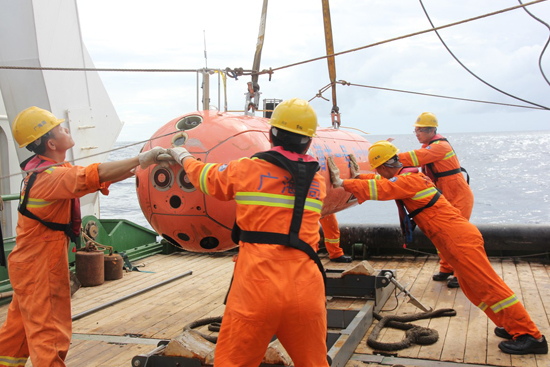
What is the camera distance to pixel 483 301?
4340mm

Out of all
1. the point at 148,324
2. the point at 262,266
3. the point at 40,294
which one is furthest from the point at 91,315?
the point at 262,266

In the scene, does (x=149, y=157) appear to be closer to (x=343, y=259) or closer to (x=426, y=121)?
(x=426, y=121)

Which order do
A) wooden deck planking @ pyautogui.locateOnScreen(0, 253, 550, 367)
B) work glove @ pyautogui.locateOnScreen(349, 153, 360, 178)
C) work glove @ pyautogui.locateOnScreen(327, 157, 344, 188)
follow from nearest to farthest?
1. wooden deck planking @ pyautogui.locateOnScreen(0, 253, 550, 367)
2. work glove @ pyautogui.locateOnScreen(327, 157, 344, 188)
3. work glove @ pyautogui.locateOnScreen(349, 153, 360, 178)

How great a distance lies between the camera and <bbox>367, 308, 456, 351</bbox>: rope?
4352 millimetres

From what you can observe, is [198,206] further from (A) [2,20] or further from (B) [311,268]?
(A) [2,20]

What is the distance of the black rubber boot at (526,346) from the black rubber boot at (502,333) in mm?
258

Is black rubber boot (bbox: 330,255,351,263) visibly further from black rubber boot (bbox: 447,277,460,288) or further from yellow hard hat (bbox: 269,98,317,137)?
yellow hard hat (bbox: 269,98,317,137)

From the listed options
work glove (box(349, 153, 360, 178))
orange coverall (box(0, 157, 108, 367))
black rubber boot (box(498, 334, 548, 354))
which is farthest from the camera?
work glove (box(349, 153, 360, 178))

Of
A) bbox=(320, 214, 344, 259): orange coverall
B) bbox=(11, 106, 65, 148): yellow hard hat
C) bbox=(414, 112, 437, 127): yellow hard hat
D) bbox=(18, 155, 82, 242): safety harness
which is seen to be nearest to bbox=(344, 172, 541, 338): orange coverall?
bbox=(414, 112, 437, 127): yellow hard hat

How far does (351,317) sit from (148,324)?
73.6 inches

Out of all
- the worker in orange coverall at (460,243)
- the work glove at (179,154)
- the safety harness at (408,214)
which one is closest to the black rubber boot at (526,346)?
the worker in orange coverall at (460,243)

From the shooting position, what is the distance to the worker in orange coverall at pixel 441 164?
6062 millimetres

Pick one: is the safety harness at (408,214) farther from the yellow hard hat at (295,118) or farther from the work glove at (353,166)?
the yellow hard hat at (295,118)

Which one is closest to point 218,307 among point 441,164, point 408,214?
point 408,214
